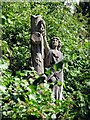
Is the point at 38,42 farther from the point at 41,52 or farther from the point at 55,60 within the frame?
the point at 55,60

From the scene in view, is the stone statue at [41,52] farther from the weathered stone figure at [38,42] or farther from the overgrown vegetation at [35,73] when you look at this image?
the overgrown vegetation at [35,73]

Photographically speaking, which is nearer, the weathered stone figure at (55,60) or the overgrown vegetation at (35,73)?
the overgrown vegetation at (35,73)

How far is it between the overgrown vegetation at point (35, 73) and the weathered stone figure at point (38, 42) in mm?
251

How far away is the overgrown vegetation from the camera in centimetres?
286

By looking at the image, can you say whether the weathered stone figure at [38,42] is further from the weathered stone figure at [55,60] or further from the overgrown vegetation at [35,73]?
the overgrown vegetation at [35,73]

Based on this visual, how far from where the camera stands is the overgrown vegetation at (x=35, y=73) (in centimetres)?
286

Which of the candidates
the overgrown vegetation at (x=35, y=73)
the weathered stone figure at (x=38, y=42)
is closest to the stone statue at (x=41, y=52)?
the weathered stone figure at (x=38, y=42)

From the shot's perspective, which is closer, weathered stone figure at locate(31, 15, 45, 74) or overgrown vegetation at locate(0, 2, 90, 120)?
overgrown vegetation at locate(0, 2, 90, 120)

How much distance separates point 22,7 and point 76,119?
4.73m

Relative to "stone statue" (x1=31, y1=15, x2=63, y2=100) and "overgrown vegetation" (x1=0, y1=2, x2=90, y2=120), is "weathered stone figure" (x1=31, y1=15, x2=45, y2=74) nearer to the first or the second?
"stone statue" (x1=31, y1=15, x2=63, y2=100)

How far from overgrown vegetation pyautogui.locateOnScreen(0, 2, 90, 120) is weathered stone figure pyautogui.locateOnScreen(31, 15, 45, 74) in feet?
0.82

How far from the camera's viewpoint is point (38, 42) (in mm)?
4574

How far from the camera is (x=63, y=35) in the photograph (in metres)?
7.52

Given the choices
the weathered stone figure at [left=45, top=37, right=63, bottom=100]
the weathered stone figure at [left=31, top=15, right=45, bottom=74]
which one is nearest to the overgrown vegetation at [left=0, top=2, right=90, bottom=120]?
the weathered stone figure at [left=45, top=37, right=63, bottom=100]
